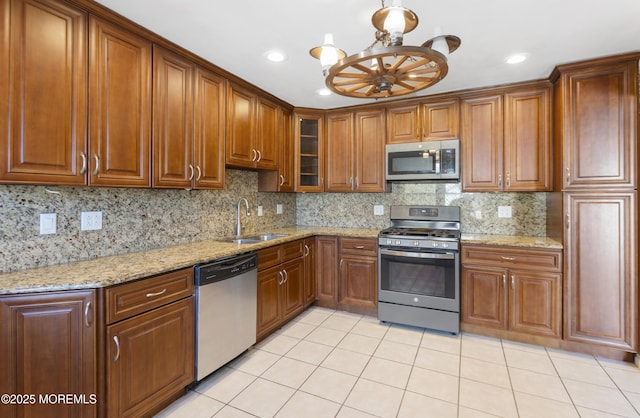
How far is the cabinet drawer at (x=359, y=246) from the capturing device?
3407mm

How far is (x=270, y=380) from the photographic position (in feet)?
7.47

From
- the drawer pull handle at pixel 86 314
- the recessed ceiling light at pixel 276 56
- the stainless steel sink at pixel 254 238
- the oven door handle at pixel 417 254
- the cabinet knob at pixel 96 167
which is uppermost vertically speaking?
the recessed ceiling light at pixel 276 56

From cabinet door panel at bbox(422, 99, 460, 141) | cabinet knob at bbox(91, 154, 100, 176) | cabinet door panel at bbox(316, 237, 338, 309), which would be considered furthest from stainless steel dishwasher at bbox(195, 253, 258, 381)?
cabinet door panel at bbox(422, 99, 460, 141)

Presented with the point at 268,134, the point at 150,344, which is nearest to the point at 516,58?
the point at 268,134

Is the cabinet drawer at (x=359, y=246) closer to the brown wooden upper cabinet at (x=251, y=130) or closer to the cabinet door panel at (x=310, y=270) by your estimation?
the cabinet door panel at (x=310, y=270)

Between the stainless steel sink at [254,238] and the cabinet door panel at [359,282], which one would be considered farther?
the cabinet door panel at [359,282]

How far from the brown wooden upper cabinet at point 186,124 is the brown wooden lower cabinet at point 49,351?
3.13ft

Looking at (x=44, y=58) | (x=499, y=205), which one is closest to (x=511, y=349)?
(x=499, y=205)

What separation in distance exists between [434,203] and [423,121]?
94 cm

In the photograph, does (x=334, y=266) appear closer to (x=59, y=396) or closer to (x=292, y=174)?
(x=292, y=174)

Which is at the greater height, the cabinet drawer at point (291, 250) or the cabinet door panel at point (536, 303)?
the cabinet drawer at point (291, 250)

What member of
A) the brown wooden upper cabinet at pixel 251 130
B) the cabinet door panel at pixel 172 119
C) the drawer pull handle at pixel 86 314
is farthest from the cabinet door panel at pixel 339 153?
the drawer pull handle at pixel 86 314

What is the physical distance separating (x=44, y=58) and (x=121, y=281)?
4.03ft

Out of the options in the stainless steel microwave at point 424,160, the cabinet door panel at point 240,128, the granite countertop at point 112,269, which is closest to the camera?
the granite countertop at point 112,269
